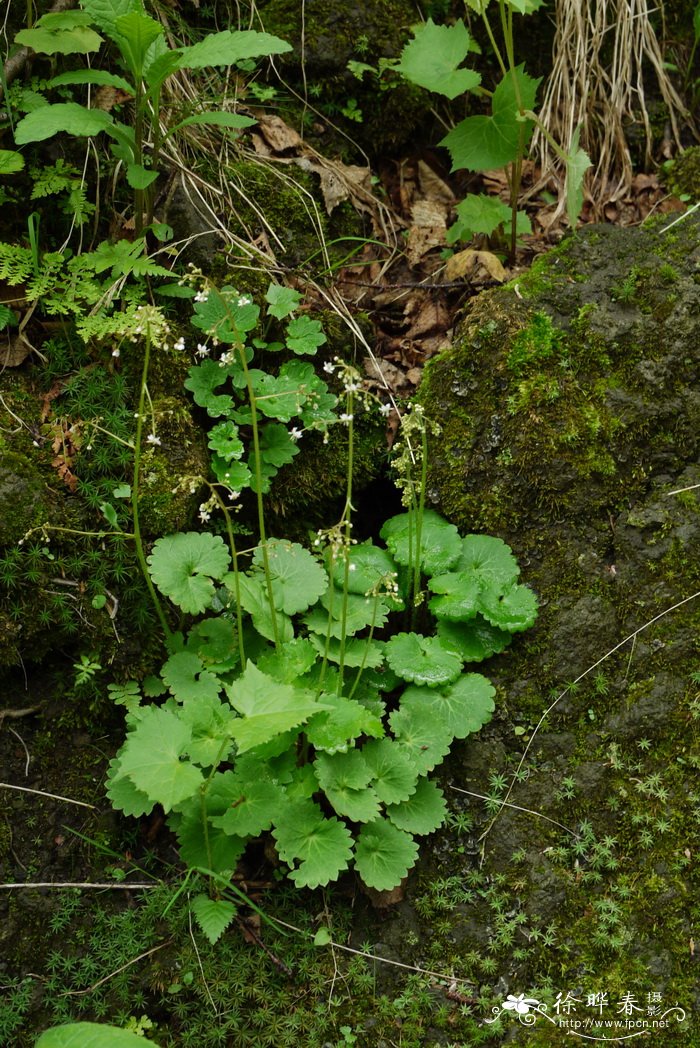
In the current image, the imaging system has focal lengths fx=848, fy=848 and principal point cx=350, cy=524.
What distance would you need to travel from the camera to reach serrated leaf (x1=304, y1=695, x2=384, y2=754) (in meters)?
2.72

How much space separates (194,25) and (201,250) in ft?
4.14

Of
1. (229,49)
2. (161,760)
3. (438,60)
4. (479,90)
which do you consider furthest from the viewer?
(479,90)

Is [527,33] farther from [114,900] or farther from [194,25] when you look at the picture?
[114,900]

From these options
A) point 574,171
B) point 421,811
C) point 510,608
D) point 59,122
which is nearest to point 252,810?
point 421,811

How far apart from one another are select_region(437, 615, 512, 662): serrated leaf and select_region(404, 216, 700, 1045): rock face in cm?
7

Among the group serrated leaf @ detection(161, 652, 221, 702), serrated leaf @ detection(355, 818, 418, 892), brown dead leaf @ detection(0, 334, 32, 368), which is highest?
brown dead leaf @ detection(0, 334, 32, 368)

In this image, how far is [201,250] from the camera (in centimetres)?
353

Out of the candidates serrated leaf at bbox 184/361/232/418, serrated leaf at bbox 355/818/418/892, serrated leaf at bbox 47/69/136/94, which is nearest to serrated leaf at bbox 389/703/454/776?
serrated leaf at bbox 355/818/418/892

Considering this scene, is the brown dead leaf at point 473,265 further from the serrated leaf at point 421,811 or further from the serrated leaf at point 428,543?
the serrated leaf at point 421,811

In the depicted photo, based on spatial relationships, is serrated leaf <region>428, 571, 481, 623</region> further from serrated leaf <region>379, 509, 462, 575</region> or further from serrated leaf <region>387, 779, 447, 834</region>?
serrated leaf <region>387, 779, 447, 834</region>

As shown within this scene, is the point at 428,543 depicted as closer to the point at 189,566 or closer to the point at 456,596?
the point at 456,596

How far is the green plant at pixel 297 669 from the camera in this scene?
262cm

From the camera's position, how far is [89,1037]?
2105mm

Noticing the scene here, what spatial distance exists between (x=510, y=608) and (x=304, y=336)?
1.35 m
